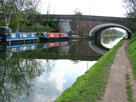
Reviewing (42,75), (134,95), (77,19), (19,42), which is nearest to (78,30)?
(77,19)

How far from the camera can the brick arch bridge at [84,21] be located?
1140 inches

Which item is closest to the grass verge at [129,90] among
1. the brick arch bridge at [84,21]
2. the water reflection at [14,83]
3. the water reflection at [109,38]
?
the water reflection at [14,83]

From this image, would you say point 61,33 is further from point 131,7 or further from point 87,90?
point 87,90

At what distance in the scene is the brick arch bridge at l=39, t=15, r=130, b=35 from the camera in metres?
29.0

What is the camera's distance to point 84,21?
3066 cm

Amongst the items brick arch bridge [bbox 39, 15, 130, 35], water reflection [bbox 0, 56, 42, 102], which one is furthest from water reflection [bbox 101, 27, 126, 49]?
water reflection [bbox 0, 56, 42, 102]

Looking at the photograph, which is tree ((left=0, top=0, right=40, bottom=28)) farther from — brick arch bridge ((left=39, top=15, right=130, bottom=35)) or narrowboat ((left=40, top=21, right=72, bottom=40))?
brick arch bridge ((left=39, top=15, right=130, bottom=35))

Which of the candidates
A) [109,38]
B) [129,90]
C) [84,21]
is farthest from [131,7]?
[109,38]

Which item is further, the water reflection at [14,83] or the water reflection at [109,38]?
the water reflection at [109,38]

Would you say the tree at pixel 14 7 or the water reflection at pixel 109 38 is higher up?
the tree at pixel 14 7

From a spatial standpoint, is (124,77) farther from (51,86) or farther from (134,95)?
(51,86)

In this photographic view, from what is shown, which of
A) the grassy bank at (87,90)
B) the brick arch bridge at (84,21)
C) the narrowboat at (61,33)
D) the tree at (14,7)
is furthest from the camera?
the brick arch bridge at (84,21)

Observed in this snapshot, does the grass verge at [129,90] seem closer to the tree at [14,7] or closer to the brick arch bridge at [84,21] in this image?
the tree at [14,7]

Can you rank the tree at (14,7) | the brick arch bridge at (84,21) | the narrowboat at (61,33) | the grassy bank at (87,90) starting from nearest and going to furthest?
1. the grassy bank at (87,90)
2. the tree at (14,7)
3. the narrowboat at (61,33)
4. the brick arch bridge at (84,21)
